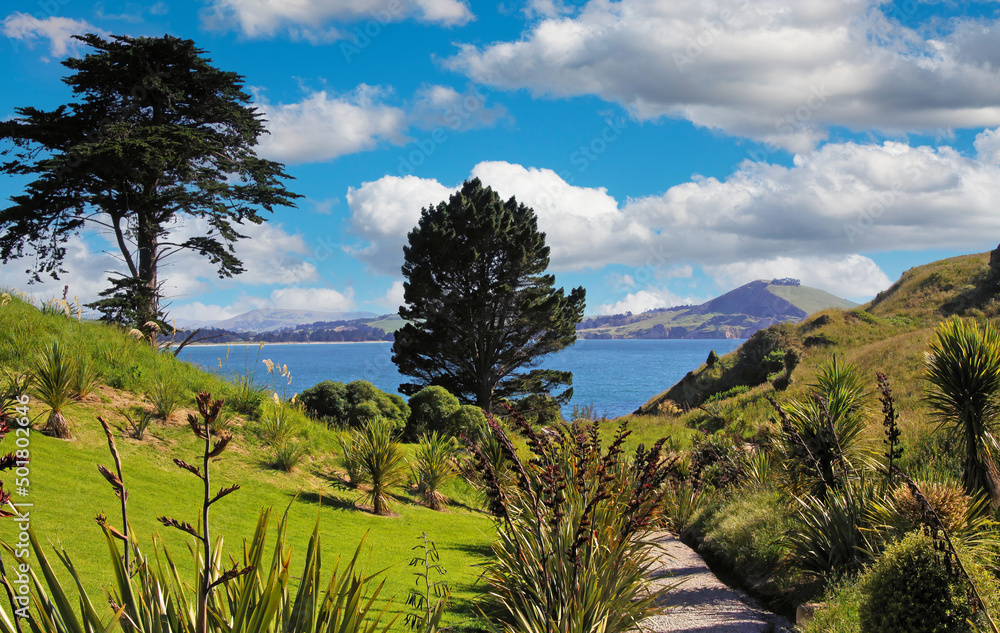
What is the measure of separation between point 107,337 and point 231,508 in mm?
7523

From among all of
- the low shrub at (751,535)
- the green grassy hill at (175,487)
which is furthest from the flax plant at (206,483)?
the low shrub at (751,535)

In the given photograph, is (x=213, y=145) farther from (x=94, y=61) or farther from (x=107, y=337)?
(x=107, y=337)

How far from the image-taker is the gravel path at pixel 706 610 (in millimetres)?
6184

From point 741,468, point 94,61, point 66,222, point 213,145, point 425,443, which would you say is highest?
point 94,61

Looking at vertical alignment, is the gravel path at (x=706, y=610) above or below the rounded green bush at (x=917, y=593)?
below

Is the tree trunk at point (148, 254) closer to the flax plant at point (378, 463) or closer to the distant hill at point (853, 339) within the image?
the flax plant at point (378, 463)

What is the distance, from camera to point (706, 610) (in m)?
6.79

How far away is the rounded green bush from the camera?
4.10 metres

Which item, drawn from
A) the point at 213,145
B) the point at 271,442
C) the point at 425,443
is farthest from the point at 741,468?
the point at 213,145

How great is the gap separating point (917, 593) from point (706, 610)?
9.75 feet

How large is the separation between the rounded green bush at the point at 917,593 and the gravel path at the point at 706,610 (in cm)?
154

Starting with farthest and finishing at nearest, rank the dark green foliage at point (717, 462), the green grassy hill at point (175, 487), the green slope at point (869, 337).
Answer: the green slope at point (869, 337)
the dark green foliage at point (717, 462)
the green grassy hill at point (175, 487)

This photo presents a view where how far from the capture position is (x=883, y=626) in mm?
4340

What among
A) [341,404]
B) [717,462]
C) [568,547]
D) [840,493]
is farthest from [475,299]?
[568,547]
